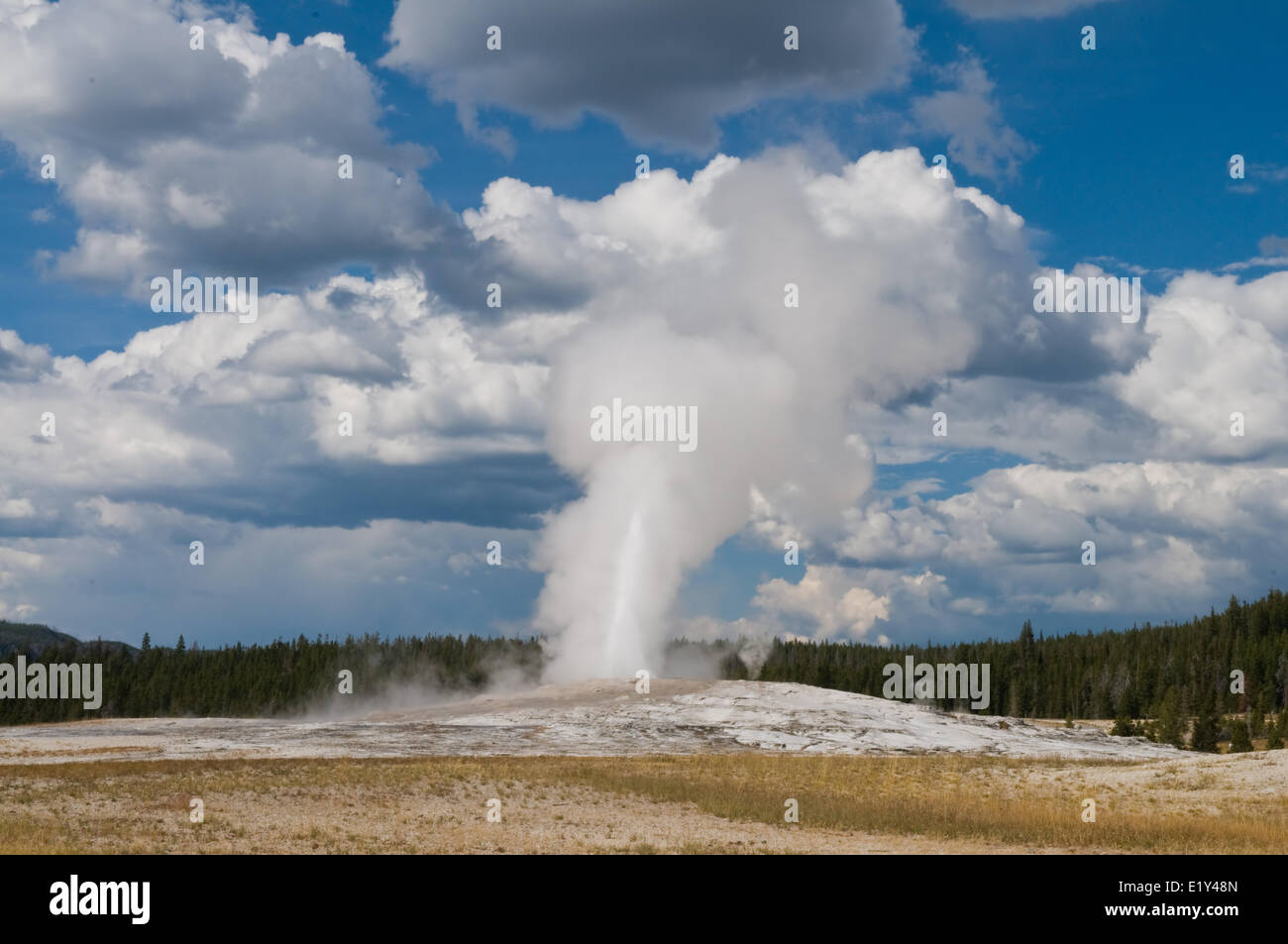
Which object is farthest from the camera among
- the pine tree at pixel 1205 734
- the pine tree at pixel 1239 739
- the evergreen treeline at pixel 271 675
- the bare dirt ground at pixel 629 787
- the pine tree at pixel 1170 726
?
the evergreen treeline at pixel 271 675

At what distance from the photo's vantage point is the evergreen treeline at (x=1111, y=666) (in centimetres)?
12612

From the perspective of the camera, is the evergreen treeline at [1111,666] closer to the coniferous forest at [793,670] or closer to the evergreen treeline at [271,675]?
the coniferous forest at [793,670]

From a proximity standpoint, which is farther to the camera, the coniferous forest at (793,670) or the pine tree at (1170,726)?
the coniferous forest at (793,670)

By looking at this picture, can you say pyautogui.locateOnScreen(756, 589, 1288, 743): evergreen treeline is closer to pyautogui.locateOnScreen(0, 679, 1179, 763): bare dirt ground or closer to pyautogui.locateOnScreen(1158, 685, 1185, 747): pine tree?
pyautogui.locateOnScreen(1158, 685, 1185, 747): pine tree

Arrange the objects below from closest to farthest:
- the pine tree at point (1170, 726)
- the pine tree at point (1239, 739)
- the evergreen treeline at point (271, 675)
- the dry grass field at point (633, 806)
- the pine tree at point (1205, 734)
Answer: the dry grass field at point (633, 806), the pine tree at point (1239, 739), the pine tree at point (1205, 734), the pine tree at point (1170, 726), the evergreen treeline at point (271, 675)

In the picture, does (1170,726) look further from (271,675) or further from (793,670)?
(271,675)

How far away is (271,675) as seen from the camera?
146875 millimetres

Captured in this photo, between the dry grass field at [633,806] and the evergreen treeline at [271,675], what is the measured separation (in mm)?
80083

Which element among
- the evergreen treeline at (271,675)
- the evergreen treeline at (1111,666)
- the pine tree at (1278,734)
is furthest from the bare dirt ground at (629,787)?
the evergreen treeline at (271,675)

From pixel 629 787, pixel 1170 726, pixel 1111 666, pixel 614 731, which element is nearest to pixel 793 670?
pixel 1111 666

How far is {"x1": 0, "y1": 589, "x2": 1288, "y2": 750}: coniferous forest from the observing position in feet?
425

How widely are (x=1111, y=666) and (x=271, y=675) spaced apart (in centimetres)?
10891
